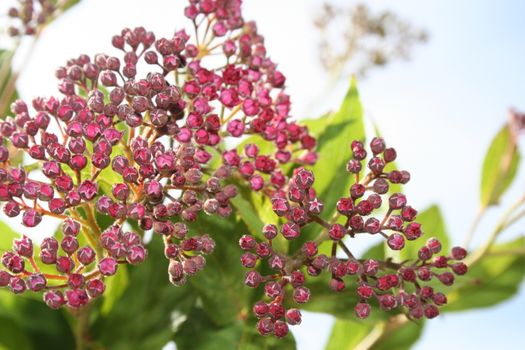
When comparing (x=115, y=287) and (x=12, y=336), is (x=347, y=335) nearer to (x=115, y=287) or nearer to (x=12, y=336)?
(x=115, y=287)

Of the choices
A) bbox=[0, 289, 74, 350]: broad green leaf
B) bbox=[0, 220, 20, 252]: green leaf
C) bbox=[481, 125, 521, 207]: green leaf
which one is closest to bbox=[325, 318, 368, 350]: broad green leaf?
bbox=[481, 125, 521, 207]: green leaf

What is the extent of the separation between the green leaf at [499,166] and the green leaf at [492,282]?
9 cm

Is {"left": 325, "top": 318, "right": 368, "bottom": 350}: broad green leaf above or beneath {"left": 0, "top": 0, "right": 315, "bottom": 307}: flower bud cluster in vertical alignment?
beneath

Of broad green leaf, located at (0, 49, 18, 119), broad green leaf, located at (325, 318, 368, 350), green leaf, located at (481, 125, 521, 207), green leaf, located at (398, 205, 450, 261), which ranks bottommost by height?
broad green leaf, located at (325, 318, 368, 350)

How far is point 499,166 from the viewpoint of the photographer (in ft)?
4.11

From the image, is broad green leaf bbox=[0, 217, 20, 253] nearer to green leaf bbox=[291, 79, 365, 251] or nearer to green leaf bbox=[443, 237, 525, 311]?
green leaf bbox=[291, 79, 365, 251]

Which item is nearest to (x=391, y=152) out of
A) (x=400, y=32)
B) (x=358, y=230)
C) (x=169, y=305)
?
(x=358, y=230)

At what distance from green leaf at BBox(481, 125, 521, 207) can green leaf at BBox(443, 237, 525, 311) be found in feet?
0.30

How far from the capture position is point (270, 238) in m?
0.71

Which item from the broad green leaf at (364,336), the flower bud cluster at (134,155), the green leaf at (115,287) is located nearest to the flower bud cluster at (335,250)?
the flower bud cluster at (134,155)

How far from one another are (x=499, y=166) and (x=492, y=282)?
0.21 metres

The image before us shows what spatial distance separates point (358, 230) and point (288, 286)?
15 cm

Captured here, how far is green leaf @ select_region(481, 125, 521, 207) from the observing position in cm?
125

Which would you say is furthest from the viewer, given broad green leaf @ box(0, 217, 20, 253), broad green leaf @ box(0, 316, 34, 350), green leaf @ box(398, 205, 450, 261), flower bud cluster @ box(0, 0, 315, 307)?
green leaf @ box(398, 205, 450, 261)
